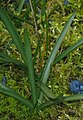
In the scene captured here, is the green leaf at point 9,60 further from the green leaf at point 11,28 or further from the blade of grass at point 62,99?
→ the blade of grass at point 62,99

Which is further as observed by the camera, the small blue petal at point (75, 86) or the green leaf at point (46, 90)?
the small blue petal at point (75, 86)

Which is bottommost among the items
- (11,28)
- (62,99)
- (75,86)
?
(62,99)

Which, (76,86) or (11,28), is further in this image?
(76,86)

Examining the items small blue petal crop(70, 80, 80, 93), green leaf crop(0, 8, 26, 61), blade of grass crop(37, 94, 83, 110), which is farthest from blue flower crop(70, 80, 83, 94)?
green leaf crop(0, 8, 26, 61)

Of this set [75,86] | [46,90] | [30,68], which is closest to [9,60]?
[30,68]

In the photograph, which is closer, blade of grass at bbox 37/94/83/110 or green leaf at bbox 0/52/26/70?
blade of grass at bbox 37/94/83/110

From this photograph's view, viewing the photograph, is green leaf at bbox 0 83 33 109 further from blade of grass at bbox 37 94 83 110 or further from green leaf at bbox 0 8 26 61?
green leaf at bbox 0 8 26 61

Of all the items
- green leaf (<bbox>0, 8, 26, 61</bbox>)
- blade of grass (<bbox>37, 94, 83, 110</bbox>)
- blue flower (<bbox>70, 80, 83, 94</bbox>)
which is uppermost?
green leaf (<bbox>0, 8, 26, 61</bbox>)

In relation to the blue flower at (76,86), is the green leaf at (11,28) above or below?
above

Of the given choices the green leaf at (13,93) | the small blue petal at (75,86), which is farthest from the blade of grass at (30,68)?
the small blue petal at (75,86)

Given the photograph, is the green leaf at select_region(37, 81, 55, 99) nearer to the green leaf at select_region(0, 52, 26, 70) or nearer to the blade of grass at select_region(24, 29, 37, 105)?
the blade of grass at select_region(24, 29, 37, 105)

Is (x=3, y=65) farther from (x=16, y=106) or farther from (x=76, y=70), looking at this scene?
(x=76, y=70)

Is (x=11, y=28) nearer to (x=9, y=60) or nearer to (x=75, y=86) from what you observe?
(x=9, y=60)

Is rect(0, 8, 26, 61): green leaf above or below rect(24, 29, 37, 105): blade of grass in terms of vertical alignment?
above
